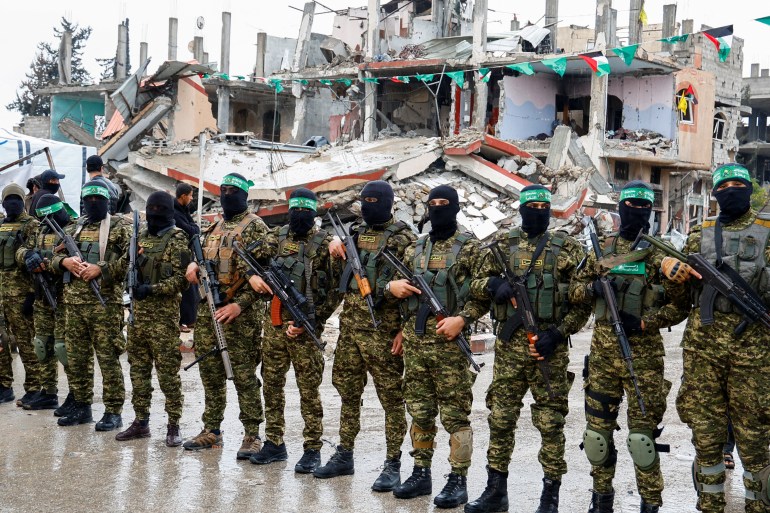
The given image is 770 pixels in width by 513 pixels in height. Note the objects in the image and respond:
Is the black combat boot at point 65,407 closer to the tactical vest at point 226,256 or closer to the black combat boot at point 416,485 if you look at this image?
the tactical vest at point 226,256

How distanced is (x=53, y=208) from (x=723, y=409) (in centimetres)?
605

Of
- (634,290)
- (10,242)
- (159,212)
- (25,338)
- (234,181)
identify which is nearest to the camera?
(634,290)

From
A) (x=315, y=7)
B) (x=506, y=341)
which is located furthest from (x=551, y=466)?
(x=315, y=7)

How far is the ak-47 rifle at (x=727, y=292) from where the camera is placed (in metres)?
4.72

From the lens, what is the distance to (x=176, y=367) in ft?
24.1

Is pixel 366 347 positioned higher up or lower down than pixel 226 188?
lower down

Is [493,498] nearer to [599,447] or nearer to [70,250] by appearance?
[599,447]

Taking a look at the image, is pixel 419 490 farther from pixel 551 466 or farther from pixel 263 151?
pixel 263 151

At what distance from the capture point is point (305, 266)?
21.9 ft

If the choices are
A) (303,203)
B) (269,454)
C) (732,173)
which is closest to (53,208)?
(303,203)

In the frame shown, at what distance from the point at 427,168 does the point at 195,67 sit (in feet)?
24.2

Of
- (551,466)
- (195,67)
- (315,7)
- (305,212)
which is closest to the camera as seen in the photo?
(551,466)

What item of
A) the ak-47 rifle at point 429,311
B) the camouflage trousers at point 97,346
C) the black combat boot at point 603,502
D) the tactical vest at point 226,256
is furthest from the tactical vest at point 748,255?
the camouflage trousers at point 97,346

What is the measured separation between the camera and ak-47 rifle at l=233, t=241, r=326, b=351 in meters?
6.52
